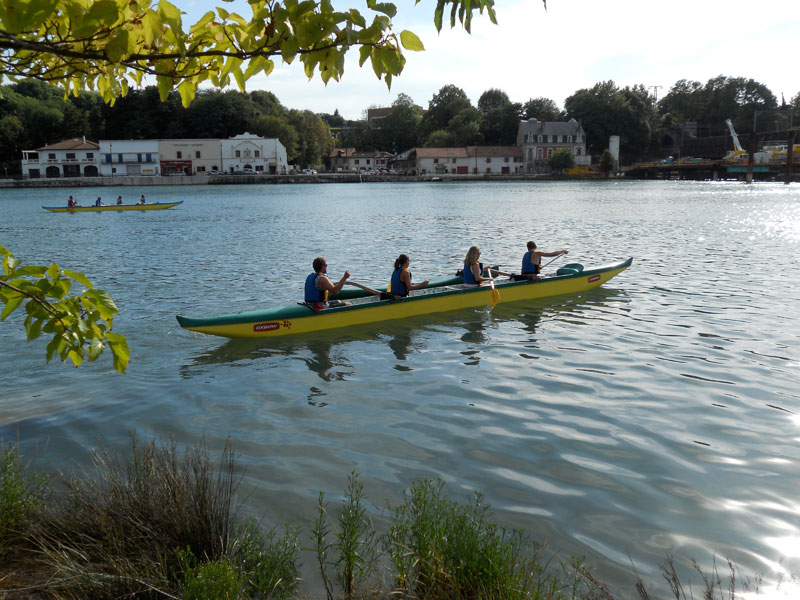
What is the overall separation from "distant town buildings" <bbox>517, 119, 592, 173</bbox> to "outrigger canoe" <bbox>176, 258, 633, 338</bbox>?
10786cm

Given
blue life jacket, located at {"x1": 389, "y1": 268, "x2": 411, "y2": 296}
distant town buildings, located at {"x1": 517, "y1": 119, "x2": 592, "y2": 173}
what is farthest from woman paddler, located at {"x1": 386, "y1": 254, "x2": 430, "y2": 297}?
distant town buildings, located at {"x1": 517, "y1": 119, "x2": 592, "y2": 173}

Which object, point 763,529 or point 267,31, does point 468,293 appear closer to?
point 763,529

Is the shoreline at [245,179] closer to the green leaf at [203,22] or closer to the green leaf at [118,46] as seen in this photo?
the green leaf at [203,22]

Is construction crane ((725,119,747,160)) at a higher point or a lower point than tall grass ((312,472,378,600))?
higher

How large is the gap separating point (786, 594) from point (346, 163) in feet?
469

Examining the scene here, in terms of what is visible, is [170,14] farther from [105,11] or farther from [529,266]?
[529,266]

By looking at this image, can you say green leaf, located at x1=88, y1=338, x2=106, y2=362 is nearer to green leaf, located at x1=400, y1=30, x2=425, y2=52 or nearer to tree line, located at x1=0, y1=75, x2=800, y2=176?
green leaf, located at x1=400, y1=30, x2=425, y2=52

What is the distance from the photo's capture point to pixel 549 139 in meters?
119

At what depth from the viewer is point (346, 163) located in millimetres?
143000

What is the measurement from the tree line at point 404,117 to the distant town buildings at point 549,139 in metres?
5.49

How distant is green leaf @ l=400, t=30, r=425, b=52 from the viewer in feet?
9.57

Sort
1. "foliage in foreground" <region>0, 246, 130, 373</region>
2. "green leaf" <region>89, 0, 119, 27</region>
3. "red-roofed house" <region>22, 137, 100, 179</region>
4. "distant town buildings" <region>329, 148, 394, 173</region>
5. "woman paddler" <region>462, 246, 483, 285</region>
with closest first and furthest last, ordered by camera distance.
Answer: "green leaf" <region>89, 0, 119, 27</region>
"foliage in foreground" <region>0, 246, 130, 373</region>
"woman paddler" <region>462, 246, 483, 285</region>
"red-roofed house" <region>22, 137, 100, 179</region>
"distant town buildings" <region>329, 148, 394, 173</region>

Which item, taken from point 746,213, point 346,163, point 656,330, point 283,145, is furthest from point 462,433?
point 346,163

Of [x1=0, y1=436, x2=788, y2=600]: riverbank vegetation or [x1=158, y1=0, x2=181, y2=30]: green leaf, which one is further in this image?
[x1=0, y1=436, x2=788, y2=600]: riverbank vegetation
